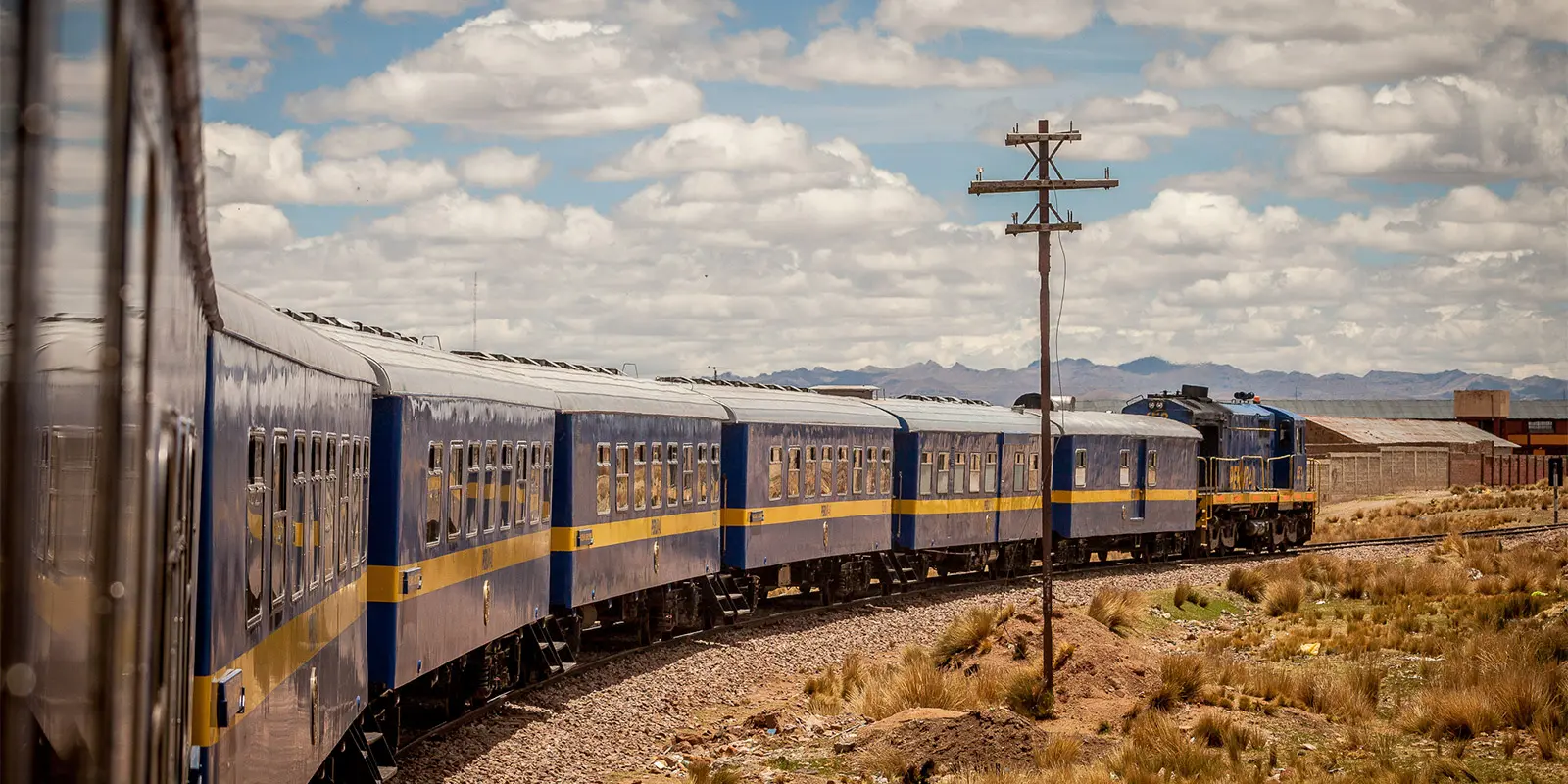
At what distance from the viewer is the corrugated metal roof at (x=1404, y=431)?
99.8 meters

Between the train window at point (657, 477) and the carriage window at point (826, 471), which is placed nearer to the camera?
the train window at point (657, 477)

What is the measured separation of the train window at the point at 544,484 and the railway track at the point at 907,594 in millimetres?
1902

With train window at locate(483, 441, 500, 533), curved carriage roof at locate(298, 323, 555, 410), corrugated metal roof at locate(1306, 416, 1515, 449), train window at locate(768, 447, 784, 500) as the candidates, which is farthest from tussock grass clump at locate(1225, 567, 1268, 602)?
corrugated metal roof at locate(1306, 416, 1515, 449)

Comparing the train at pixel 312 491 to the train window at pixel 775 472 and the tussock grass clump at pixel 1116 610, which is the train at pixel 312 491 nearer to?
the train window at pixel 775 472

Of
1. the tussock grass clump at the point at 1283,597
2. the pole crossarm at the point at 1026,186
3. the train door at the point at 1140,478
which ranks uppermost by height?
the pole crossarm at the point at 1026,186

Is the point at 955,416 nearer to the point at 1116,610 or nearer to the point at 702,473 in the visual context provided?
the point at 1116,610

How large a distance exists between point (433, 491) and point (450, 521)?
0.62 m

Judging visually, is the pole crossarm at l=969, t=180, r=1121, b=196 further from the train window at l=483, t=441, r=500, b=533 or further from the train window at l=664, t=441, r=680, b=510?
the train window at l=483, t=441, r=500, b=533

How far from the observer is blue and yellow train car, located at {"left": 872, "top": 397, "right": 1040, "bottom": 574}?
31.8m

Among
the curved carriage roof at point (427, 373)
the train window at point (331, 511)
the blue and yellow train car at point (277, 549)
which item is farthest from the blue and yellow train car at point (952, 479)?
the train window at point (331, 511)

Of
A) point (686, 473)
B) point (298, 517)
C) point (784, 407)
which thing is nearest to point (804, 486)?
point (784, 407)

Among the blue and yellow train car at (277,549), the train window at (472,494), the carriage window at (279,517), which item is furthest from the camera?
the train window at (472,494)

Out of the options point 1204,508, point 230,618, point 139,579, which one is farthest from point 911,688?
point 1204,508

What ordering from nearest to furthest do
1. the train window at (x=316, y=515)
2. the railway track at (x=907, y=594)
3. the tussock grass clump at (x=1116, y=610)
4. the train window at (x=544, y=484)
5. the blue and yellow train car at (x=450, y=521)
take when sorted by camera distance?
the train window at (x=316, y=515) < the blue and yellow train car at (x=450, y=521) < the railway track at (x=907, y=594) < the train window at (x=544, y=484) < the tussock grass clump at (x=1116, y=610)
